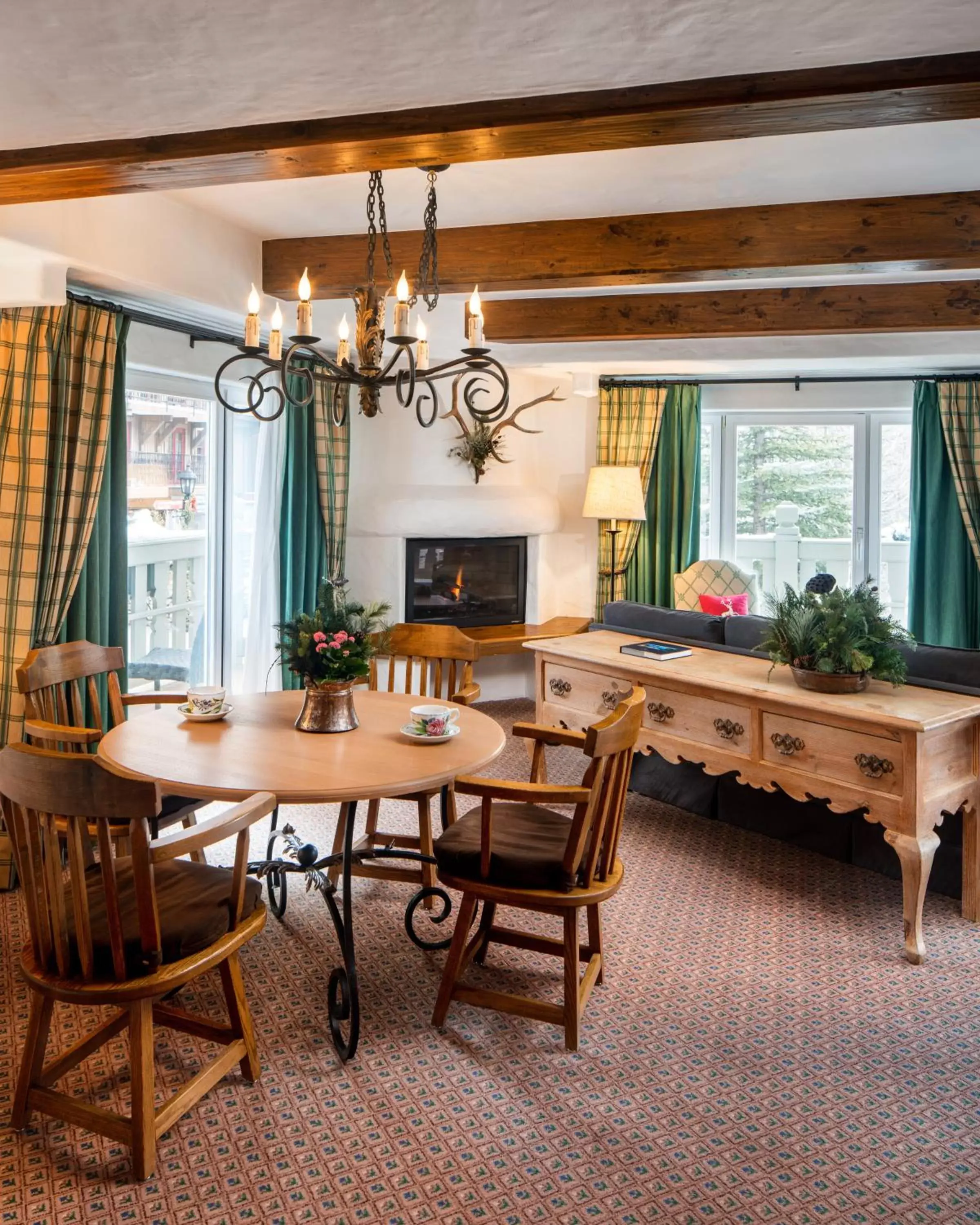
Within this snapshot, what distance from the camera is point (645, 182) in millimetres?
3340

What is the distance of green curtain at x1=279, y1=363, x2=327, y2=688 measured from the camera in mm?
5312

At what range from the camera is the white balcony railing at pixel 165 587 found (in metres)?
4.44

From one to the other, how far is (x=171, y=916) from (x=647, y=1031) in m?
1.28

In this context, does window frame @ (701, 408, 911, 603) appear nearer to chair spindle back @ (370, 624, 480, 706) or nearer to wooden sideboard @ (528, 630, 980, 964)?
wooden sideboard @ (528, 630, 980, 964)

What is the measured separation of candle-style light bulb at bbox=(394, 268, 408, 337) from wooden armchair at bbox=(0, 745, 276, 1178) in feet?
4.11

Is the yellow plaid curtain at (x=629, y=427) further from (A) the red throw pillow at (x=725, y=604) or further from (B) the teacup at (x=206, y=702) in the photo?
(B) the teacup at (x=206, y=702)

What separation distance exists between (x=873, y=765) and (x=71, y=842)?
2.27m

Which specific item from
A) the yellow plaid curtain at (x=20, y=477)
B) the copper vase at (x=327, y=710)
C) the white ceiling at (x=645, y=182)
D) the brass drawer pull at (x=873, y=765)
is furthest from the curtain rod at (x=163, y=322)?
the brass drawer pull at (x=873, y=765)

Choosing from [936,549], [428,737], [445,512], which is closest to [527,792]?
[428,737]

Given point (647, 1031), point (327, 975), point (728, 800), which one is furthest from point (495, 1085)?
point (728, 800)

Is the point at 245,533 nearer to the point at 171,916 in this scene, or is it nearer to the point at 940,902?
the point at 171,916

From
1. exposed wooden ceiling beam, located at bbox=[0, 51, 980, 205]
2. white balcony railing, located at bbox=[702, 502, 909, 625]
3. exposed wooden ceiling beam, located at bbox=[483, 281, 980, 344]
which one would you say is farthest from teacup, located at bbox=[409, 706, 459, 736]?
white balcony railing, located at bbox=[702, 502, 909, 625]

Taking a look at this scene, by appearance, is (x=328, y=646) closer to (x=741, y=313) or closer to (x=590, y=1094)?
(x=590, y=1094)

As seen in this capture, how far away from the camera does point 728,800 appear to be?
4059 mm
